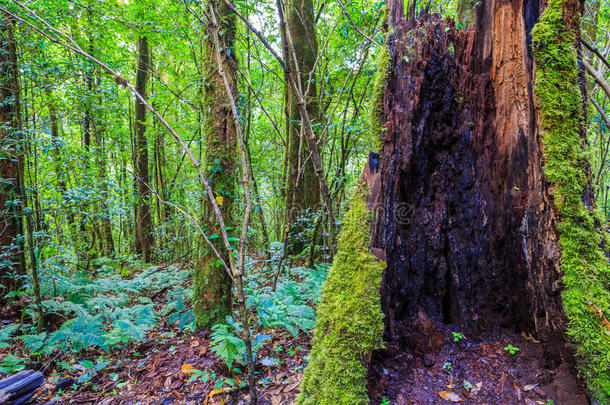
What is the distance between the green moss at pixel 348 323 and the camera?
1.79 m

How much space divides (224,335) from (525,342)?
263 centimetres

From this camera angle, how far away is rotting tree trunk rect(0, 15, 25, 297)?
4.07 meters

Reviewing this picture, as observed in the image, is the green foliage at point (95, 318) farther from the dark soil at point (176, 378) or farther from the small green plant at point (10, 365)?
the dark soil at point (176, 378)

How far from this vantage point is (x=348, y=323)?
76.0 inches

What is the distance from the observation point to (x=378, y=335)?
194 cm

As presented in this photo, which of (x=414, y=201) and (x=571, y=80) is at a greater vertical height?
(x=571, y=80)

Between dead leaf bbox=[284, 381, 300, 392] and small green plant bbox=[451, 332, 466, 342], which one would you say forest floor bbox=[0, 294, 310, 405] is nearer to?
dead leaf bbox=[284, 381, 300, 392]

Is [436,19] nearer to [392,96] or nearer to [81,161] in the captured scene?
[392,96]

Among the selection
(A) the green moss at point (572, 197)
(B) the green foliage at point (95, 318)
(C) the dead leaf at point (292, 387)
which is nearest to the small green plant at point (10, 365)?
(B) the green foliage at point (95, 318)

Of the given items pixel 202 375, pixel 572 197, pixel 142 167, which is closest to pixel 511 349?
pixel 572 197

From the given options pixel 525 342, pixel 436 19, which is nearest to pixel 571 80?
pixel 436 19

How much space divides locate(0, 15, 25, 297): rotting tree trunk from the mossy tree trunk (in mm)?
2582

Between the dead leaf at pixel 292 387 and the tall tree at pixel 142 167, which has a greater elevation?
the tall tree at pixel 142 167

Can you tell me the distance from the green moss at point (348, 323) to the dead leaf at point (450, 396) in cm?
50
